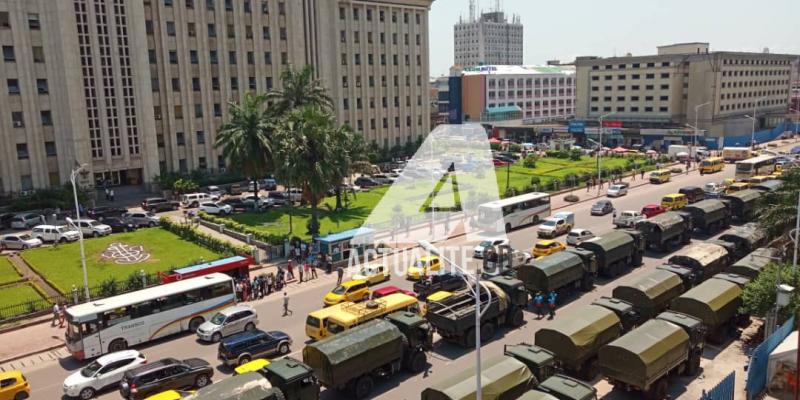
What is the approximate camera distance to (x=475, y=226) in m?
52.2

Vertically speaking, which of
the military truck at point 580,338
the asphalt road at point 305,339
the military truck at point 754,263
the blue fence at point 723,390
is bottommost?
the asphalt road at point 305,339

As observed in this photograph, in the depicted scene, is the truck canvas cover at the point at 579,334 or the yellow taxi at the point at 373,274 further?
the yellow taxi at the point at 373,274

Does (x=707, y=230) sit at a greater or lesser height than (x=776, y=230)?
lesser

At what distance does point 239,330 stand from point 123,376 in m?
6.76

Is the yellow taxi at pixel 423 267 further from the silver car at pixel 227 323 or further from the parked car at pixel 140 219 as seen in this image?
the parked car at pixel 140 219

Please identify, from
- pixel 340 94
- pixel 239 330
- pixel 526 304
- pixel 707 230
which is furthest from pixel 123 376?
pixel 340 94

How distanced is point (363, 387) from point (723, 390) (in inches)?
493

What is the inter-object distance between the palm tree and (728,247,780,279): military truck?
132 feet

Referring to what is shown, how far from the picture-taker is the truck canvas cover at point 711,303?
25.8 meters

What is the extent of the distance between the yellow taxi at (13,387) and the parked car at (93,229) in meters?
29.7

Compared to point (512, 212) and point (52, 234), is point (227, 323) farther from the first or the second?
point (52, 234)

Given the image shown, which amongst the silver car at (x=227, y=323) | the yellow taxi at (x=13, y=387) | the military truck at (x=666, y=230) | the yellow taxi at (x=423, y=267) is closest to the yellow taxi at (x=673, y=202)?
the military truck at (x=666, y=230)

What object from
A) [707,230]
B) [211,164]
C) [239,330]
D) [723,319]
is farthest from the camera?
[211,164]

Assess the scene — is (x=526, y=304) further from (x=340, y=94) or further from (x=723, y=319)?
(x=340, y=94)
